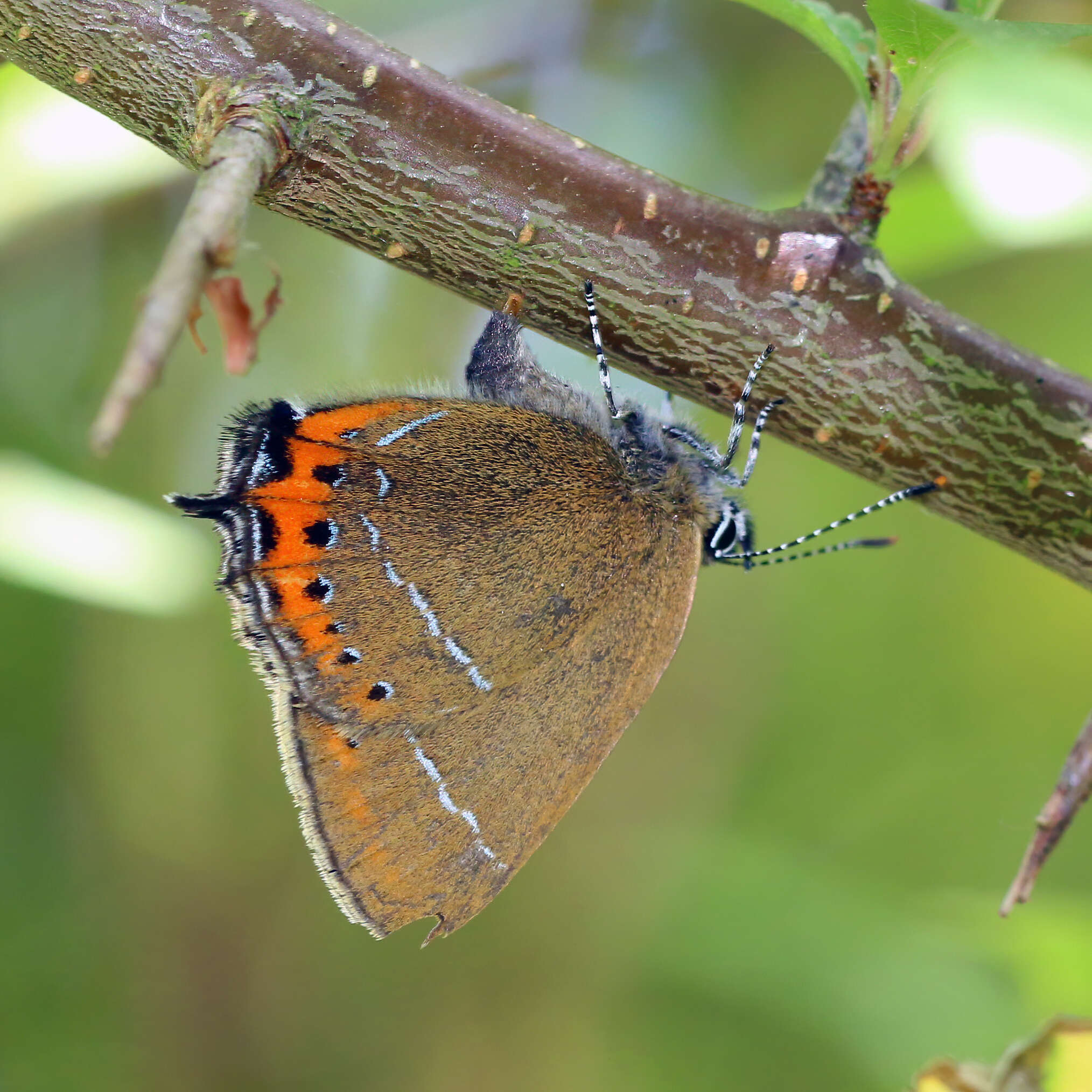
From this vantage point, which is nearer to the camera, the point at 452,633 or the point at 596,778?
the point at 452,633

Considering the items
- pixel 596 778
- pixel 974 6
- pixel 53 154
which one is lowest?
pixel 596 778

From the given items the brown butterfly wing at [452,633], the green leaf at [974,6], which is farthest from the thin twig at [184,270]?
the green leaf at [974,6]

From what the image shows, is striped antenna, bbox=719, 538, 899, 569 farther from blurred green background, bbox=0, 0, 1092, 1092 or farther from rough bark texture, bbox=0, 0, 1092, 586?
blurred green background, bbox=0, 0, 1092, 1092

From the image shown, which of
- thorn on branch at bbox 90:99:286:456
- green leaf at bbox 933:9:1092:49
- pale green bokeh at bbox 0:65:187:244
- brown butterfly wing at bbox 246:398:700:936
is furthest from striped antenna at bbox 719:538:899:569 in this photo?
pale green bokeh at bbox 0:65:187:244

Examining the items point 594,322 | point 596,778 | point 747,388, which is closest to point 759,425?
point 747,388

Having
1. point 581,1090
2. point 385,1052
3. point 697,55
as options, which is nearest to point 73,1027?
point 385,1052

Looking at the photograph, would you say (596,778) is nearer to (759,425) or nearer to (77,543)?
(77,543)

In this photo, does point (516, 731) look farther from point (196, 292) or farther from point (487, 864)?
point (196, 292)

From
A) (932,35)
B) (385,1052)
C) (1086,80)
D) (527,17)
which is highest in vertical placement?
(527,17)
